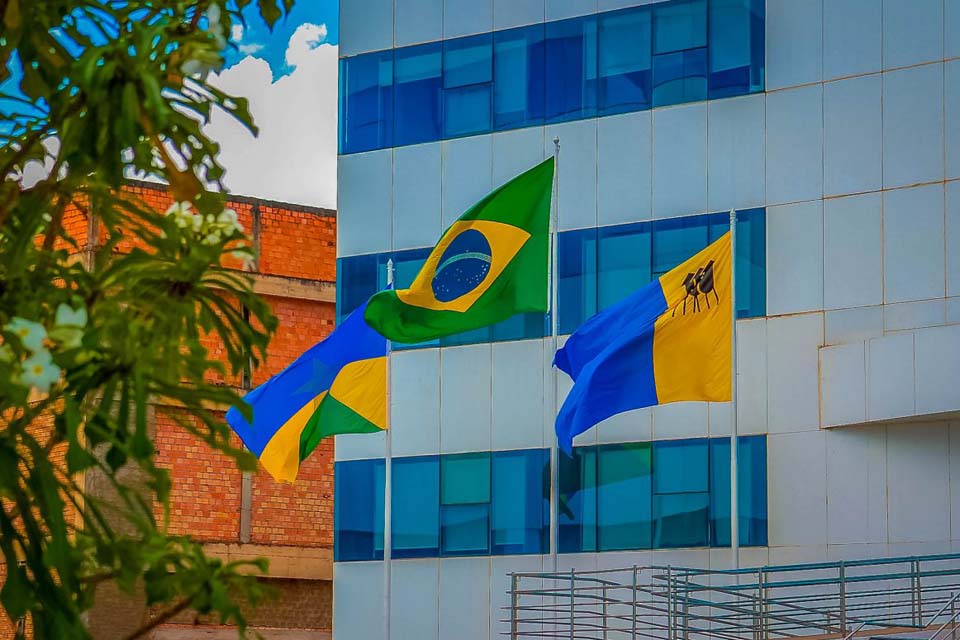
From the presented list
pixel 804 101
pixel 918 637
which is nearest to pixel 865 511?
pixel 918 637

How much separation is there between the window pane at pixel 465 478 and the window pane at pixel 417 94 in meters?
4.88

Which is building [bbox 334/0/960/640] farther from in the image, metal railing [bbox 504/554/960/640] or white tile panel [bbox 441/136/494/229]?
metal railing [bbox 504/554/960/640]

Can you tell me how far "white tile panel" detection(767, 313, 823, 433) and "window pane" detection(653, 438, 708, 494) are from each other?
1.14 metres

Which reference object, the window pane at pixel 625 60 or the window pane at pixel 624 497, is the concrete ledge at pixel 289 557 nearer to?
the window pane at pixel 624 497

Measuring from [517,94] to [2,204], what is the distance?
858 inches

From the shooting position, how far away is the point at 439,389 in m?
26.5

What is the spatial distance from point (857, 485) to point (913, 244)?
3143 mm

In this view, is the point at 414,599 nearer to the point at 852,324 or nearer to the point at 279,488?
the point at 852,324

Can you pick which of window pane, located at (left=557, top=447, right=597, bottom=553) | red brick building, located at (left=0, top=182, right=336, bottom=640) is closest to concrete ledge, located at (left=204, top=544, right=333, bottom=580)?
red brick building, located at (left=0, top=182, right=336, bottom=640)

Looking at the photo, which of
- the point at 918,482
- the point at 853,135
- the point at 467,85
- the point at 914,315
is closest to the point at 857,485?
the point at 918,482

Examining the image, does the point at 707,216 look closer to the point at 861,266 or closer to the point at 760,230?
the point at 760,230

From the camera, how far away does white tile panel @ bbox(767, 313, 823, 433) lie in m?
23.3

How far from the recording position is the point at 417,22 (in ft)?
89.5

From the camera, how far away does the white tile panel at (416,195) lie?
26.8m
